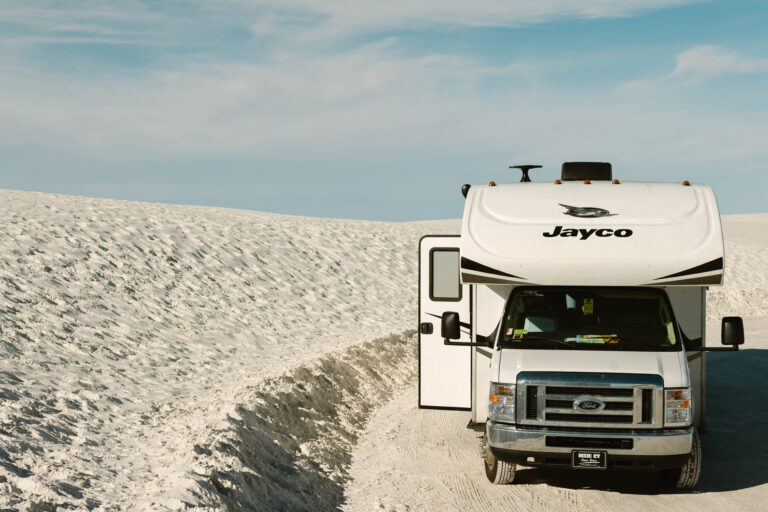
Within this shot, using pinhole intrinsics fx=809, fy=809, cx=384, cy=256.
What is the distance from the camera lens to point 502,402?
8.67 m

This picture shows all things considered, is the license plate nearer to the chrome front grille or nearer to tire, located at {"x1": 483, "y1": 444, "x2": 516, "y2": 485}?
the chrome front grille

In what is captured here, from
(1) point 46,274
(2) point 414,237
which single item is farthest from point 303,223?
(1) point 46,274

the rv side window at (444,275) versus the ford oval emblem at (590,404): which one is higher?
the rv side window at (444,275)

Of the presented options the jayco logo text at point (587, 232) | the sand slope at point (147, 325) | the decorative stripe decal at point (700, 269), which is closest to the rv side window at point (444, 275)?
the jayco logo text at point (587, 232)

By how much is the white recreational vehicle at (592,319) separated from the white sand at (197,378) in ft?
2.64

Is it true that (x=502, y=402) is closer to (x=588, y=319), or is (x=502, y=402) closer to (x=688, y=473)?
(x=588, y=319)

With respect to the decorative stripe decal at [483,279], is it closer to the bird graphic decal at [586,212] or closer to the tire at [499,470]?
the bird graphic decal at [586,212]

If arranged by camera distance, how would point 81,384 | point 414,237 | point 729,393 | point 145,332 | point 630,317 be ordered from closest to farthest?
1. point 630,317
2. point 81,384
3. point 729,393
4. point 145,332
5. point 414,237

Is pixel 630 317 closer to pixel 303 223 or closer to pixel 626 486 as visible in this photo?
pixel 626 486

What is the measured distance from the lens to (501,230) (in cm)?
953

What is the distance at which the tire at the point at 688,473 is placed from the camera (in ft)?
28.8

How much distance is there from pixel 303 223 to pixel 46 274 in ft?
76.7

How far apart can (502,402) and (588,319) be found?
1.49m

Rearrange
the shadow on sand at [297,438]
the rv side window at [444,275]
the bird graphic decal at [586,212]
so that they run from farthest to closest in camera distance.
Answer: the rv side window at [444,275] < the bird graphic decal at [586,212] < the shadow on sand at [297,438]
